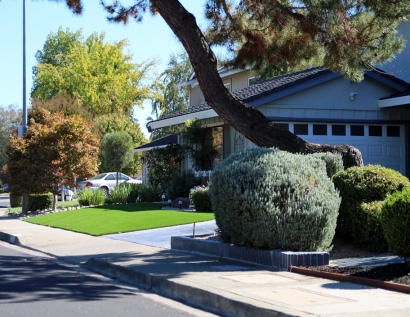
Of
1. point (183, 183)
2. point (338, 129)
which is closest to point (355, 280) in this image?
point (338, 129)

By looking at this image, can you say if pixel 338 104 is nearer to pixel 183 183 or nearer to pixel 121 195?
pixel 183 183

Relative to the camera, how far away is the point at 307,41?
14812mm

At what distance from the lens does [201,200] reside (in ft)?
67.3

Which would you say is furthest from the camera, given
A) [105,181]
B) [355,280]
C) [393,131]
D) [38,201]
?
[105,181]

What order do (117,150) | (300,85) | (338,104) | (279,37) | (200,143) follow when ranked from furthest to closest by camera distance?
(117,150)
(200,143)
(338,104)
(300,85)
(279,37)

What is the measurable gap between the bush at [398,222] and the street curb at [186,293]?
9.37ft

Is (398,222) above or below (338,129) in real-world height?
below

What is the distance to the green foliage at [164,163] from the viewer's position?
26.5 metres

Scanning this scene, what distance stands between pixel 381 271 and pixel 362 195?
107 inches

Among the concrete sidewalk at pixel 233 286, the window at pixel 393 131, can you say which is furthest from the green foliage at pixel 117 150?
the concrete sidewalk at pixel 233 286

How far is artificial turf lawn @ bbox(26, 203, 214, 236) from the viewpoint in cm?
1816

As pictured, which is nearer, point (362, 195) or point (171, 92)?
point (362, 195)

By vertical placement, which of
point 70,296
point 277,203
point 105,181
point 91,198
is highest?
point 105,181

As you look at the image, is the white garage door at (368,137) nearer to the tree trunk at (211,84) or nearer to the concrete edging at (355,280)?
the tree trunk at (211,84)
